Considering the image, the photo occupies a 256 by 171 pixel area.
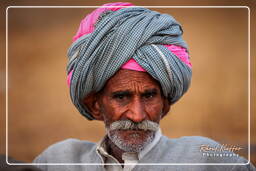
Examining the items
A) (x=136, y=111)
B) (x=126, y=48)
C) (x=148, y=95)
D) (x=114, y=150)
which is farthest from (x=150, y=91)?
(x=114, y=150)

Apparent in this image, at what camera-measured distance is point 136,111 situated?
9.09 ft

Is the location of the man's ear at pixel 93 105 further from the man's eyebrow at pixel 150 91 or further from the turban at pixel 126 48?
the man's eyebrow at pixel 150 91

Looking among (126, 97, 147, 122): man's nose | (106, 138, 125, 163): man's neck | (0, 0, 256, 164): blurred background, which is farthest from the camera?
(0, 0, 256, 164): blurred background

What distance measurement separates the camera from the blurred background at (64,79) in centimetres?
325

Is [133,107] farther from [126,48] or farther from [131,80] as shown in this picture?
[126,48]

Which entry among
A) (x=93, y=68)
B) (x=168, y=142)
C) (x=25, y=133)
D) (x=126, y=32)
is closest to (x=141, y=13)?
(x=126, y=32)

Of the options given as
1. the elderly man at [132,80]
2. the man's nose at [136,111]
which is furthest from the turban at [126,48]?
the man's nose at [136,111]

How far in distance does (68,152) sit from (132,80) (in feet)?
1.92

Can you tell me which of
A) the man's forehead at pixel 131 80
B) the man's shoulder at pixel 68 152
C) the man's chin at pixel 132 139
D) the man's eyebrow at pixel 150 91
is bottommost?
the man's shoulder at pixel 68 152

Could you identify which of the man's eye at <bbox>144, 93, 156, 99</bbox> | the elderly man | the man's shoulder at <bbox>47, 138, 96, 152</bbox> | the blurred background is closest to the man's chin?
the elderly man

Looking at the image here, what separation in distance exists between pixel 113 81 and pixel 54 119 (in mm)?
1014

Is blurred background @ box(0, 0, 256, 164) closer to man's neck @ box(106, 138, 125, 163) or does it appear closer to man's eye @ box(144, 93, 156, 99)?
man's eye @ box(144, 93, 156, 99)

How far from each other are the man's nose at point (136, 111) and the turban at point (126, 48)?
0.15 meters

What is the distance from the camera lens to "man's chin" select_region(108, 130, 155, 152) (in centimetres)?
282
